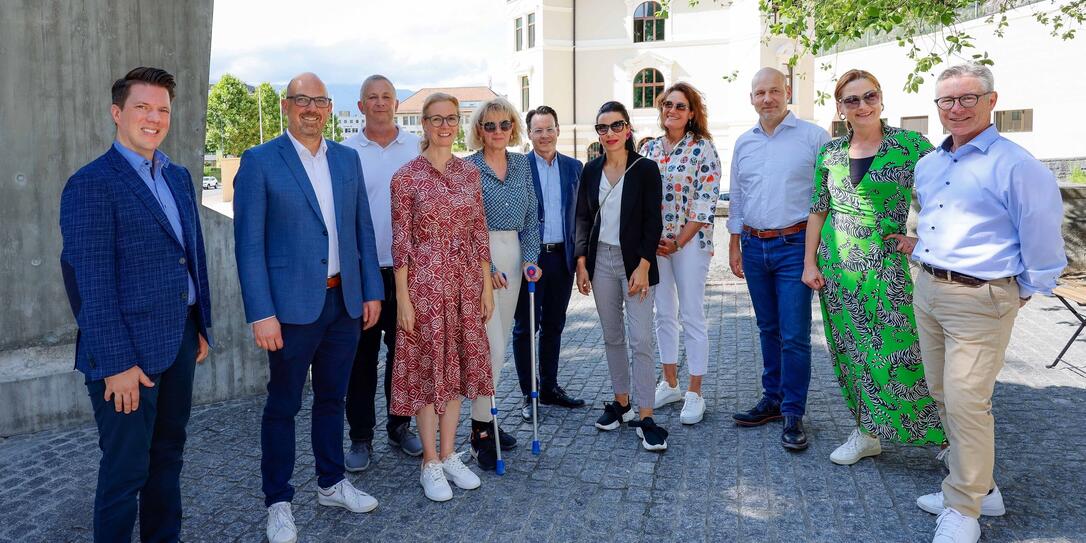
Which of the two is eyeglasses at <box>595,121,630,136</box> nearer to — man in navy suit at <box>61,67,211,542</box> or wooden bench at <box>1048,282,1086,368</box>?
man in navy suit at <box>61,67,211,542</box>

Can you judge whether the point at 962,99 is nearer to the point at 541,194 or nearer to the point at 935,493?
the point at 935,493

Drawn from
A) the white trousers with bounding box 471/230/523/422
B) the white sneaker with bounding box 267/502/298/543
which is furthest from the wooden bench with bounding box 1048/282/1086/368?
the white sneaker with bounding box 267/502/298/543

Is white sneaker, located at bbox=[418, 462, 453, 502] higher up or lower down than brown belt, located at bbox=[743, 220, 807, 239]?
lower down

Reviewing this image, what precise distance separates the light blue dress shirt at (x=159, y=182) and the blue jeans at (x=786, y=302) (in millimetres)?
3538

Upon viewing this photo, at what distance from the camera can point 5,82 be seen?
5246mm

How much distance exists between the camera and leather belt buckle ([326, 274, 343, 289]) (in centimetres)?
393

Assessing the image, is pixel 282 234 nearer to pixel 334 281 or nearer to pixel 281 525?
pixel 334 281

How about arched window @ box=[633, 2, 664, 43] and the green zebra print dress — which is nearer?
the green zebra print dress

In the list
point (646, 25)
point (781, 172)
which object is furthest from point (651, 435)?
point (646, 25)

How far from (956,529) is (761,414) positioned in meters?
1.90

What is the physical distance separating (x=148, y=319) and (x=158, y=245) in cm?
31

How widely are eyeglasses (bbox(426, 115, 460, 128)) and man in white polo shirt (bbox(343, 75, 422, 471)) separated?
64cm

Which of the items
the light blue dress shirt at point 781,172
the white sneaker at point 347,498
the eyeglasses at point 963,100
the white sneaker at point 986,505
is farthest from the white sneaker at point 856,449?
the white sneaker at point 347,498

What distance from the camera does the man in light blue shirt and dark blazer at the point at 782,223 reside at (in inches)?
198
